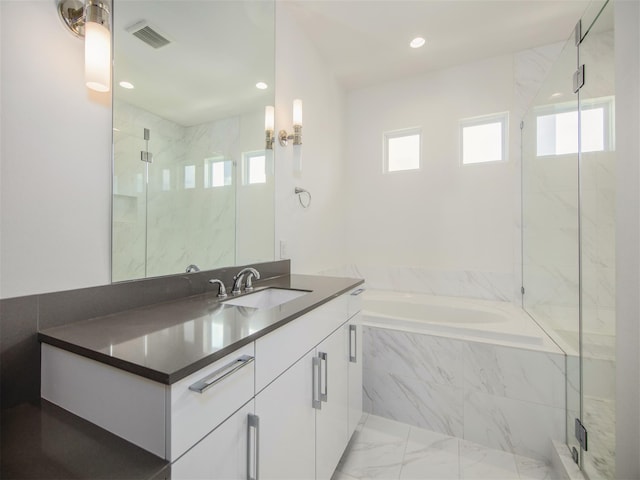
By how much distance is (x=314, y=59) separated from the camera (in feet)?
8.05

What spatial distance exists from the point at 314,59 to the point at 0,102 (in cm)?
223

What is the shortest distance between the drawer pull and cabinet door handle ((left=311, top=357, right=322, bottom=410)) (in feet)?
1.50

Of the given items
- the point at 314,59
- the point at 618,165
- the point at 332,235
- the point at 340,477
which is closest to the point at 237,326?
the point at 340,477

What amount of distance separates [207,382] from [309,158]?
205 cm

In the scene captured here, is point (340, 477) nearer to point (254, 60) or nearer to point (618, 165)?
point (618, 165)

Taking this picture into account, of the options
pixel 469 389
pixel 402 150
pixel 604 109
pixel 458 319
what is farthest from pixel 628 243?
pixel 402 150

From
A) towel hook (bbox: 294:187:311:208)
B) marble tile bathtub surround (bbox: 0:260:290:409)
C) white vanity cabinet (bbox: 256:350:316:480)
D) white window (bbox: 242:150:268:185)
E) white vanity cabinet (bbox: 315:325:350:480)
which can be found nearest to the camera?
marble tile bathtub surround (bbox: 0:260:290:409)

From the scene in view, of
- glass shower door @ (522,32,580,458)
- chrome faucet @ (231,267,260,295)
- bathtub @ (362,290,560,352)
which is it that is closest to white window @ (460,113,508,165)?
glass shower door @ (522,32,580,458)

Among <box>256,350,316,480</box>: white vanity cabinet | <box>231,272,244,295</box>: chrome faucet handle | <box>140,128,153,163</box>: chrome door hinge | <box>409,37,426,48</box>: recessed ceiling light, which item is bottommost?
<box>256,350,316,480</box>: white vanity cabinet

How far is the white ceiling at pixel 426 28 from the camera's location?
1982 mm

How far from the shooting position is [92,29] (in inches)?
34.4

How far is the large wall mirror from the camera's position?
1.06 m

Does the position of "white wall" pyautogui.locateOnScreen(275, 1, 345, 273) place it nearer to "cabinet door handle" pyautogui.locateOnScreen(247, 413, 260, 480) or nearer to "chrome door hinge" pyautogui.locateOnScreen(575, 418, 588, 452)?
"cabinet door handle" pyautogui.locateOnScreen(247, 413, 260, 480)

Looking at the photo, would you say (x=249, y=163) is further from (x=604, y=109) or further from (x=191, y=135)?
(x=604, y=109)
